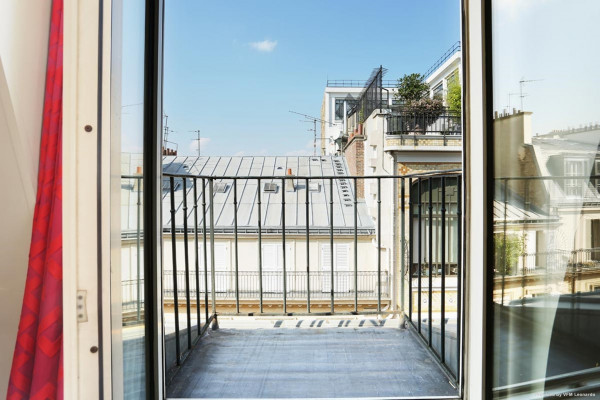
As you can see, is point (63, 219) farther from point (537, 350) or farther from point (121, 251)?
point (537, 350)

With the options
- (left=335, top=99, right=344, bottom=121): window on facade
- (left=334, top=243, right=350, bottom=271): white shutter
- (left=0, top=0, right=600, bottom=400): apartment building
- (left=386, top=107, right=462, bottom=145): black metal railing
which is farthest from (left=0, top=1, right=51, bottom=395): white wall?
(left=335, top=99, right=344, bottom=121): window on facade

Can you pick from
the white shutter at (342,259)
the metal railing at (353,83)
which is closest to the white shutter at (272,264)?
the white shutter at (342,259)

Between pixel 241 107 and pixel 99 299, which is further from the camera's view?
pixel 241 107

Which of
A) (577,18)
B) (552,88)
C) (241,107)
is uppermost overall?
(241,107)

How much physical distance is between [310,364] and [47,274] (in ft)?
4.42

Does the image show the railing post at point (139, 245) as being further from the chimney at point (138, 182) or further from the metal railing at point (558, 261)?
the metal railing at point (558, 261)

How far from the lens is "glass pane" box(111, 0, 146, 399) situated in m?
1.15

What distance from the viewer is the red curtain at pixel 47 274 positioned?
113cm

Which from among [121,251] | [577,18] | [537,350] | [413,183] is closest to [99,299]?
[121,251]

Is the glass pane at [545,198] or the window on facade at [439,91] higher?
the window on facade at [439,91]

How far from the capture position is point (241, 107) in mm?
7254

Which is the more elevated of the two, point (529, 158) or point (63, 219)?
point (529, 158)

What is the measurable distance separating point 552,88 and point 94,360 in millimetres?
1511

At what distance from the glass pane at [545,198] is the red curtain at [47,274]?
137 cm
